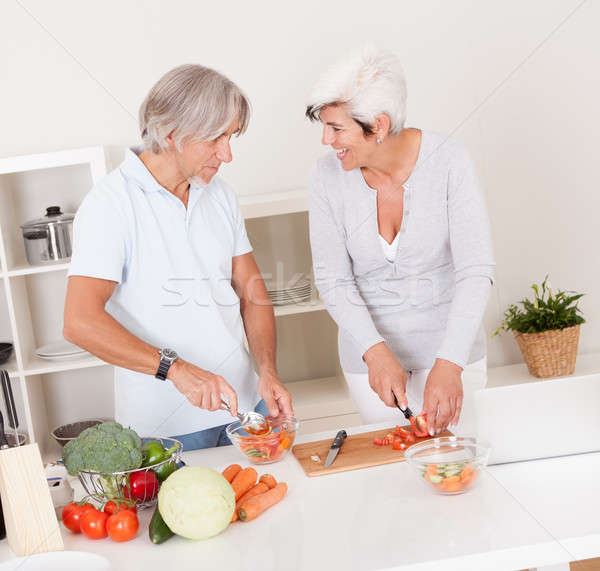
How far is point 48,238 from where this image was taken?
272 centimetres

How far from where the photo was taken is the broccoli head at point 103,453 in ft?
4.10

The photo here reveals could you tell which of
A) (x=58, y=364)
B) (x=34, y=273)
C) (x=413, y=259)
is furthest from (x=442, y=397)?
(x=34, y=273)

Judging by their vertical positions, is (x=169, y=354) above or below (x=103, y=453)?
above

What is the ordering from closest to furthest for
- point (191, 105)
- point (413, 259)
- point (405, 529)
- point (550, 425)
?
point (405, 529), point (550, 425), point (191, 105), point (413, 259)

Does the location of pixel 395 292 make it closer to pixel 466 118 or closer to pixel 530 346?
pixel 530 346

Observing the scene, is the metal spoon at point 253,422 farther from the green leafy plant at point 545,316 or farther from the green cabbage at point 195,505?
the green leafy plant at point 545,316

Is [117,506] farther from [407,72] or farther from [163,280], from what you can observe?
[407,72]

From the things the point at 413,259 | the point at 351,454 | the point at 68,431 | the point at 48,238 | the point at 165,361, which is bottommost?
the point at 68,431

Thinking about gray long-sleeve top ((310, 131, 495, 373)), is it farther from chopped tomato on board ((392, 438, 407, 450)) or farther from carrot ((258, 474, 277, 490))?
carrot ((258, 474, 277, 490))

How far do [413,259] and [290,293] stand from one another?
3.28 ft

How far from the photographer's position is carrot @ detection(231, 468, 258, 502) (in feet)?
4.32

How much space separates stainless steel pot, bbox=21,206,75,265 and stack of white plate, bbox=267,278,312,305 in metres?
0.77

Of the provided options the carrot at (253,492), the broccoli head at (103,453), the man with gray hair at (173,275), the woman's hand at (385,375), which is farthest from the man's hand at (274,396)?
the broccoli head at (103,453)

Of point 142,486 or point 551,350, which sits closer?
point 142,486
